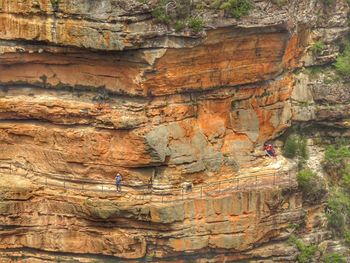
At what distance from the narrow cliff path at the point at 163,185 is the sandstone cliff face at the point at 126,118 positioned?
17 centimetres

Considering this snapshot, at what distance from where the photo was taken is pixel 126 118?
26.4 m

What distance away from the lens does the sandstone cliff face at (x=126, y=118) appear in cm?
2608

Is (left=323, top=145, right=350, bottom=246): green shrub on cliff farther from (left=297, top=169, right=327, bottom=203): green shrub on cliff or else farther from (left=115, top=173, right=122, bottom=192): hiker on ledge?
(left=115, top=173, right=122, bottom=192): hiker on ledge

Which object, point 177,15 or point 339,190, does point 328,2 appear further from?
point 177,15

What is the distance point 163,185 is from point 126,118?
2.10 meters

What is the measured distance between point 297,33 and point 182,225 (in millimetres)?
6772

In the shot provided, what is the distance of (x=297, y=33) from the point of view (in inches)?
1147

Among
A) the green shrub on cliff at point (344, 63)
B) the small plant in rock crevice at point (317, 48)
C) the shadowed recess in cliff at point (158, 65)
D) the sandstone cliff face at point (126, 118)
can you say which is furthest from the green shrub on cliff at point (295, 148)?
the shadowed recess in cliff at point (158, 65)

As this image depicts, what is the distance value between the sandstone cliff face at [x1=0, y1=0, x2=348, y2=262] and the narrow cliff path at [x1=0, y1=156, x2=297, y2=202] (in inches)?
A: 6.7

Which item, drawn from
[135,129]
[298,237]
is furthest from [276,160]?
[135,129]

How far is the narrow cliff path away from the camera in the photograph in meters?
26.8

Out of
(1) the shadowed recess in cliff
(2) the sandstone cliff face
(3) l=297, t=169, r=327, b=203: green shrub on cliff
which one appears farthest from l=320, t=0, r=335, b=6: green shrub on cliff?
(3) l=297, t=169, r=327, b=203: green shrub on cliff

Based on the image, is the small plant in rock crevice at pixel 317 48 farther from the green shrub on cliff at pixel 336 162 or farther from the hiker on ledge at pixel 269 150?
the hiker on ledge at pixel 269 150

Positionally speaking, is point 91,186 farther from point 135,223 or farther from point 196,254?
point 196,254
